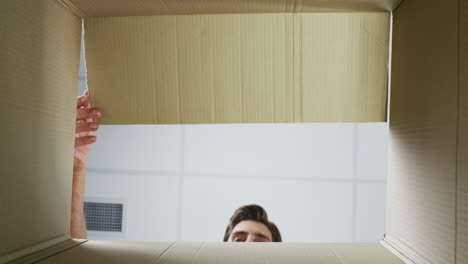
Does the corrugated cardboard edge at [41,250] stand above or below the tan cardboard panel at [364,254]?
above

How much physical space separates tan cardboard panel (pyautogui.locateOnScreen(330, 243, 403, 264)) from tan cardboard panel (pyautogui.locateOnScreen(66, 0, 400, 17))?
39 centimetres

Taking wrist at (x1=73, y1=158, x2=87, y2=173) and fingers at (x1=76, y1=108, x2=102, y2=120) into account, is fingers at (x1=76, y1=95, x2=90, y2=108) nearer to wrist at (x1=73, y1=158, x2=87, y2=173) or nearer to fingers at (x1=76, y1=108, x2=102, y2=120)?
fingers at (x1=76, y1=108, x2=102, y2=120)

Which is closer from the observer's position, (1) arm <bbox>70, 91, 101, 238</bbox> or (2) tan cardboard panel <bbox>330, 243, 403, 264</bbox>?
(2) tan cardboard panel <bbox>330, 243, 403, 264</bbox>

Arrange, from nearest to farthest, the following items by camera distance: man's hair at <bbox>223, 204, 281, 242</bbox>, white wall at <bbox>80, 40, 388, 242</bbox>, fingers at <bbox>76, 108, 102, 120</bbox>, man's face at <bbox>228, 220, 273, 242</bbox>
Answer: fingers at <bbox>76, 108, 102, 120</bbox> → man's face at <bbox>228, 220, 273, 242</bbox> → man's hair at <bbox>223, 204, 281, 242</bbox> → white wall at <bbox>80, 40, 388, 242</bbox>

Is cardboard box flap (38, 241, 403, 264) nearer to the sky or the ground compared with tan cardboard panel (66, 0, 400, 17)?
nearer to the ground

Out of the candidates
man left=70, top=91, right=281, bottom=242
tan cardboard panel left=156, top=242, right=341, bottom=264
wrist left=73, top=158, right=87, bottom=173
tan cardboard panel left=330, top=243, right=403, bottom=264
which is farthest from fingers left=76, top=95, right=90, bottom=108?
tan cardboard panel left=330, top=243, right=403, bottom=264

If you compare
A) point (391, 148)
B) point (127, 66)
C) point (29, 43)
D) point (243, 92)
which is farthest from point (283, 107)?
point (29, 43)

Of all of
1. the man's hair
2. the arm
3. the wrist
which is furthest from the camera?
the man's hair

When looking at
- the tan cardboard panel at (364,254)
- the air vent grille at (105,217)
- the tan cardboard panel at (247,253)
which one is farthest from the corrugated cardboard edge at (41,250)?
the air vent grille at (105,217)

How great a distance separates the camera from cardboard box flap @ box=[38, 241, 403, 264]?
55 cm

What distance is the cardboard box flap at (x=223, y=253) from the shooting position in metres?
0.55

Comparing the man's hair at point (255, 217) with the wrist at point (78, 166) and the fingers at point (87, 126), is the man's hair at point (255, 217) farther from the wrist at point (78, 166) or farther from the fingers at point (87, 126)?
the fingers at point (87, 126)

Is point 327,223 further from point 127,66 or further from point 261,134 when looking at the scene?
point 127,66

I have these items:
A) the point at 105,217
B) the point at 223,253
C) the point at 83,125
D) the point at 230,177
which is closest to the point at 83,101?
the point at 83,125
